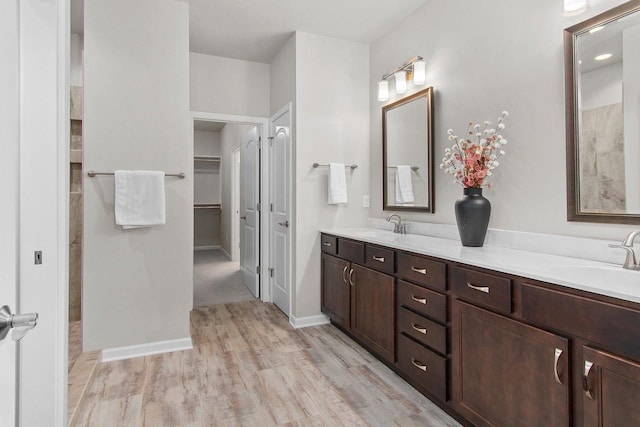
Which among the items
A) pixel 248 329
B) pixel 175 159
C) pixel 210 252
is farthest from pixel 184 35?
pixel 210 252

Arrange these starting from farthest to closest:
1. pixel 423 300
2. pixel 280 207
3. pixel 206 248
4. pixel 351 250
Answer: pixel 206 248 → pixel 280 207 → pixel 351 250 → pixel 423 300

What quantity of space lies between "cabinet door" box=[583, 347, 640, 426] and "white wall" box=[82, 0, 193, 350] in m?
2.62

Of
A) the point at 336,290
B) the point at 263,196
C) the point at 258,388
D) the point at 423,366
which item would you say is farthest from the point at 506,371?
the point at 263,196

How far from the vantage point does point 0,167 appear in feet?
2.29

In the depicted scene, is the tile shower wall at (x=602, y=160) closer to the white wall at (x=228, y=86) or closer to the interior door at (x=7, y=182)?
the interior door at (x=7, y=182)

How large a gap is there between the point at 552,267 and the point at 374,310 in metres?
1.25

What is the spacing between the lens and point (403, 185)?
319cm

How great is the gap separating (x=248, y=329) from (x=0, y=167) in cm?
287

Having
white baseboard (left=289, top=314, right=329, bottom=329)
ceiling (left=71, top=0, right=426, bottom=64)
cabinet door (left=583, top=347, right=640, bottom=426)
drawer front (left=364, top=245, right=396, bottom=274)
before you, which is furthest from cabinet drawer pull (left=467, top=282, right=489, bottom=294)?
ceiling (left=71, top=0, right=426, bottom=64)

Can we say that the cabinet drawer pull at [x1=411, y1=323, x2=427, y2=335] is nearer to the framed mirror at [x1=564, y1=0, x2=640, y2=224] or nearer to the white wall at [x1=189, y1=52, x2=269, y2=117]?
the framed mirror at [x1=564, y1=0, x2=640, y2=224]

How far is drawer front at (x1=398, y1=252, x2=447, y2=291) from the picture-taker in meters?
1.95

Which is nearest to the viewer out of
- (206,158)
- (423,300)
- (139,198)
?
(423,300)

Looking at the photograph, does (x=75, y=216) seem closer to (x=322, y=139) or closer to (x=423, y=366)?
(x=322, y=139)

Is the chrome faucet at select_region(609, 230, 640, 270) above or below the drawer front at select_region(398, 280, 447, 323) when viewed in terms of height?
above
